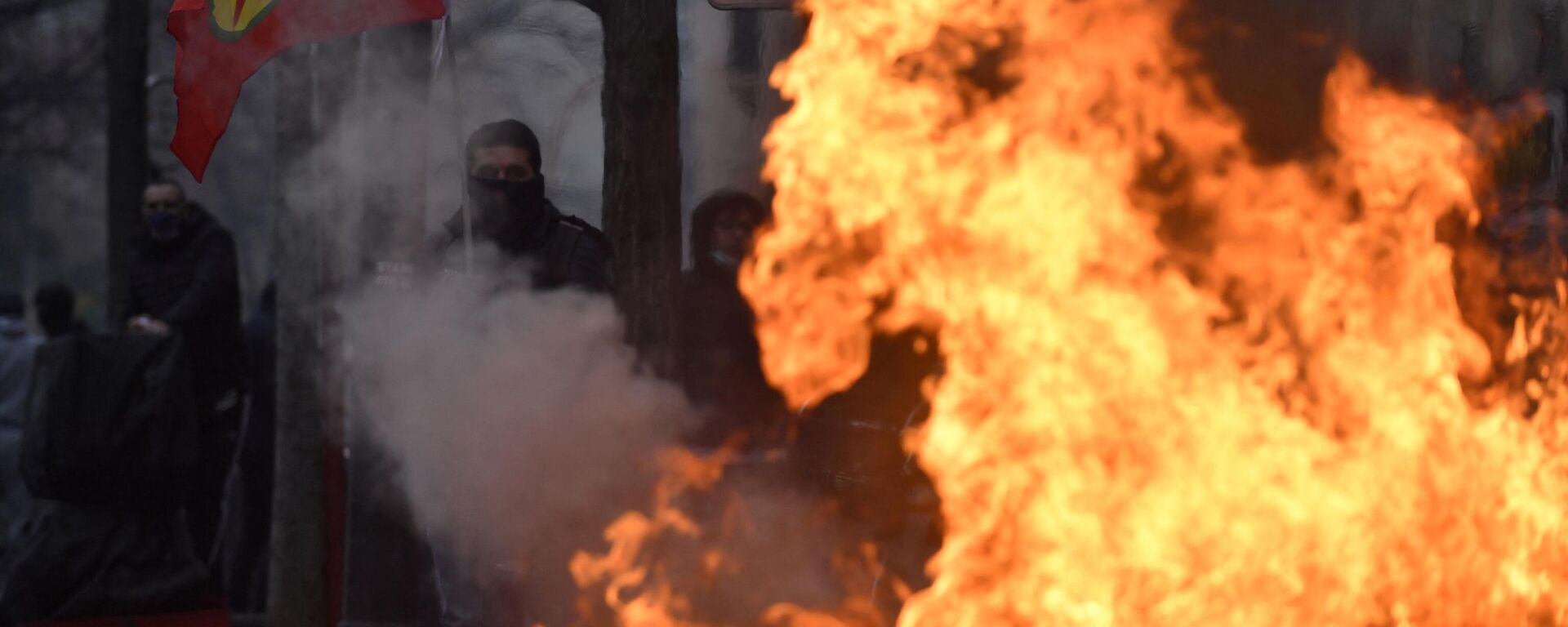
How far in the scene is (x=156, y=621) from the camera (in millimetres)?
6777

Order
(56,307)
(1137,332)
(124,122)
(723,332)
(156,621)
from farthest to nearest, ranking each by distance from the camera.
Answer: (124,122)
(56,307)
(156,621)
(723,332)
(1137,332)

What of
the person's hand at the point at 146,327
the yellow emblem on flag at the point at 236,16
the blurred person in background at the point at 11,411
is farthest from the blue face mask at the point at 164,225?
the yellow emblem on flag at the point at 236,16

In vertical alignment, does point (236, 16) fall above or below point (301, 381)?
above

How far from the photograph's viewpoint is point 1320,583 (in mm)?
4852

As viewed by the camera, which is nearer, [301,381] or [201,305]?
[301,381]

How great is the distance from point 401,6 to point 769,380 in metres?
1.69

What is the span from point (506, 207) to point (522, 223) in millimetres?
73

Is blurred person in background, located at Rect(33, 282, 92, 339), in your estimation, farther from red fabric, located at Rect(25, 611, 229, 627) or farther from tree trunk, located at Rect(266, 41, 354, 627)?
red fabric, located at Rect(25, 611, 229, 627)

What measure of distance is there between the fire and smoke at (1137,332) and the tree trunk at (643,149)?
0.64 meters

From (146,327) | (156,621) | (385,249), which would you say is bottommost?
(156,621)

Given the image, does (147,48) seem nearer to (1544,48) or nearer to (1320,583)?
(1544,48)

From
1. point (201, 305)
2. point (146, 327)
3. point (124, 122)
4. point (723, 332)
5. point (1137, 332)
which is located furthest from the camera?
point (124, 122)

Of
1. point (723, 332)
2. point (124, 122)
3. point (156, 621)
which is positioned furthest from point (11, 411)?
point (124, 122)

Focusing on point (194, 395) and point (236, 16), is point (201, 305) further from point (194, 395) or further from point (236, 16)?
point (236, 16)
